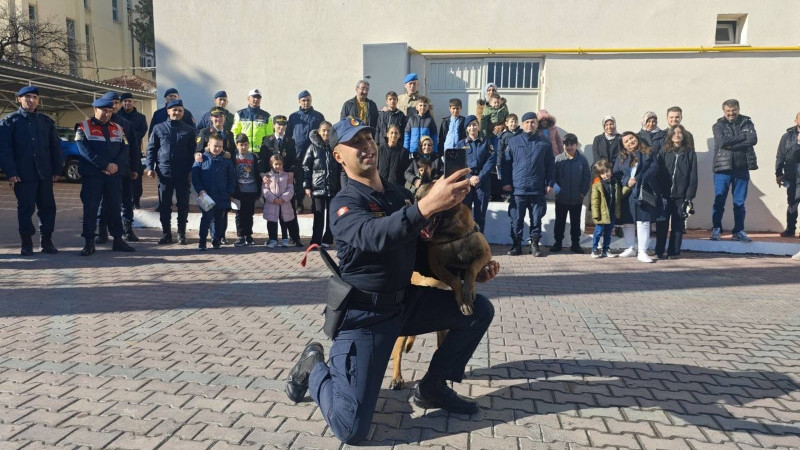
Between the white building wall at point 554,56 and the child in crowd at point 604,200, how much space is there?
104 inches

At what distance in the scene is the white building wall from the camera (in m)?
10.4

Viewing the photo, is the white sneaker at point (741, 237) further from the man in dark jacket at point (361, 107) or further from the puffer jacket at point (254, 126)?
the puffer jacket at point (254, 126)

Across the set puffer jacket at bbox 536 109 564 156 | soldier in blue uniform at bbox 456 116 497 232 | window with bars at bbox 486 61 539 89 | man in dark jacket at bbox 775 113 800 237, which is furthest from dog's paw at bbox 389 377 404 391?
man in dark jacket at bbox 775 113 800 237

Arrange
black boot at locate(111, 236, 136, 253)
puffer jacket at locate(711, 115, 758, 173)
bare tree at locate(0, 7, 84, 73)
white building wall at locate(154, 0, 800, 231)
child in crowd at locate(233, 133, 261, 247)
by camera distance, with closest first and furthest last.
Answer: black boot at locate(111, 236, 136, 253), child in crowd at locate(233, 133, 261, 247), puffer jacket at locate(711, 115, 758, 173), white building wall at locate(154, 0, 800, 231), bare tree at locate(0, 7, 84, 73)

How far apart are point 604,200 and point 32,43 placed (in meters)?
29.8

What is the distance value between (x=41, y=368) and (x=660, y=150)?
8425mm

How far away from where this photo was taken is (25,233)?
25.1 ft

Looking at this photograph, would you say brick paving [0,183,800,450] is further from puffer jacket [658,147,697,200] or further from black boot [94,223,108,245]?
puffer jacket [658,147,697,200]

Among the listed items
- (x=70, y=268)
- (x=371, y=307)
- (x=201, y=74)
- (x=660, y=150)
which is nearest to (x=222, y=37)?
(x=201, y=74)

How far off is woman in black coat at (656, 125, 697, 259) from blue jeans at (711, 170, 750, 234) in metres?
1.44

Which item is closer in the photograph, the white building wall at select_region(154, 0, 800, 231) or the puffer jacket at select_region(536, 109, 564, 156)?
the puffer jacket at select_region(536, 109, 564, 156)

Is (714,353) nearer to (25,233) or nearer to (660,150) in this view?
(660,150)

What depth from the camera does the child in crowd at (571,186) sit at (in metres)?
8.74

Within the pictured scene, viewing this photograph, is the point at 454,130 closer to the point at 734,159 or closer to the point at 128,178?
the point at 734,159
